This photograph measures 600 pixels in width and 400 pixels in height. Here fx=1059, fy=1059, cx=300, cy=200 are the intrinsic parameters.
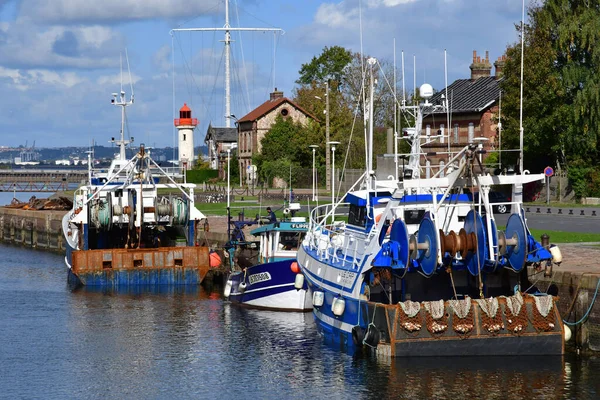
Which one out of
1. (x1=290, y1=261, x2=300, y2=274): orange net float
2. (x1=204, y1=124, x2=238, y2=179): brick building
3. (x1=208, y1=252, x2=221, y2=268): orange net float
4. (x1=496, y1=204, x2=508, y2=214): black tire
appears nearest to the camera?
(x1=496, y1=204, x2=508, y2=214): black tire

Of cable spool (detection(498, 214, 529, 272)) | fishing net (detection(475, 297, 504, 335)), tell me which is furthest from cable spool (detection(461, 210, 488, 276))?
fishing net (detection(475, 297, 504, 335))

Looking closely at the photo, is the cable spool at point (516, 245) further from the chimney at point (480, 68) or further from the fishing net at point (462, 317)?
the chimney at point (480, 68)

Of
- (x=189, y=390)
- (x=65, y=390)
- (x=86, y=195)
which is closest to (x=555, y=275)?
(x=189, y=390)

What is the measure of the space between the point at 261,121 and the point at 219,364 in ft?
261

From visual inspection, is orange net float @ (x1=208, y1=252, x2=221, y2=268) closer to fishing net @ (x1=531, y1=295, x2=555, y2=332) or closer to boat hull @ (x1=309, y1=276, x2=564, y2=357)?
boat hull @ (x1=309, y1=276, x2=564, y2=357)

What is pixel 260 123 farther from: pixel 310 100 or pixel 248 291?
pixel 248 291

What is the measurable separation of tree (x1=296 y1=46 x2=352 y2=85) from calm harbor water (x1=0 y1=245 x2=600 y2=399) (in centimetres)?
8160

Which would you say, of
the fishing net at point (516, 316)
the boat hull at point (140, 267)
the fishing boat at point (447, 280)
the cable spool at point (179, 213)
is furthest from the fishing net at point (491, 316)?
the cable spool at point (179, 213)

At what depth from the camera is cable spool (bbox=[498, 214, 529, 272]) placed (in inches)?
984

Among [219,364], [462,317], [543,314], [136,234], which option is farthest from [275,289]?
[136,234]

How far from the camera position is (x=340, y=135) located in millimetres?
90438

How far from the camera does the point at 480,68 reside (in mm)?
89000

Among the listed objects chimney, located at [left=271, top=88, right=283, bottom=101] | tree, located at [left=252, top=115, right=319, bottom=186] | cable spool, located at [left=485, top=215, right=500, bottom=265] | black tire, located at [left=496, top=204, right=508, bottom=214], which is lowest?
cable spool, located at [left=485, top=215, right=500, bottom=265]

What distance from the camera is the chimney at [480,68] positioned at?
291ft
